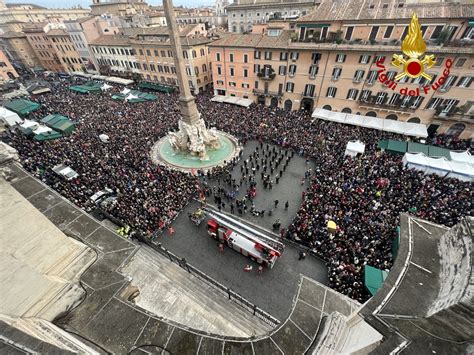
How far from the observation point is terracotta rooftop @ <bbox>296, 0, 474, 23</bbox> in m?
21.9

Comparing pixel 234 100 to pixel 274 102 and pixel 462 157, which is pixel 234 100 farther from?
pixel 462 157

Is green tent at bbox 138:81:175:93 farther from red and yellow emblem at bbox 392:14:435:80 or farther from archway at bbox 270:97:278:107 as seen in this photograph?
red and yellow emblem at bbox 392:14:435:80

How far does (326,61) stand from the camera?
27812mm

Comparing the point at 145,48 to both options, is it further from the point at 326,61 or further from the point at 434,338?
the point at 434,338

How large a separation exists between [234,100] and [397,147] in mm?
24660

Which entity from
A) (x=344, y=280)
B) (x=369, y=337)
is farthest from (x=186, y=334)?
(x=344, y=280)

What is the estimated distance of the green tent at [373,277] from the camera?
11.8m

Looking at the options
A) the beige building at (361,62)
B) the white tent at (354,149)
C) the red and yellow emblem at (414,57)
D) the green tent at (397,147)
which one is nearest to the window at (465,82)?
the beige building at (361,62)

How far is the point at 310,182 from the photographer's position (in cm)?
2089

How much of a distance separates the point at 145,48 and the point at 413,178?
4923 cm

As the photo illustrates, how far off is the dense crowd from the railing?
1.54 meters

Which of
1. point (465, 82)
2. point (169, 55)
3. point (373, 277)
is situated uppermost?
point (169, 55)

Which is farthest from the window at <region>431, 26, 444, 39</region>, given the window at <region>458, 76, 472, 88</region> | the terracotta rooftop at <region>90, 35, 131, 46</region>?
the terracotta rooftop at <region>90, 35, 131, 46</region>

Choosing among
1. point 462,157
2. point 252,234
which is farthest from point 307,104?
point 252,234
